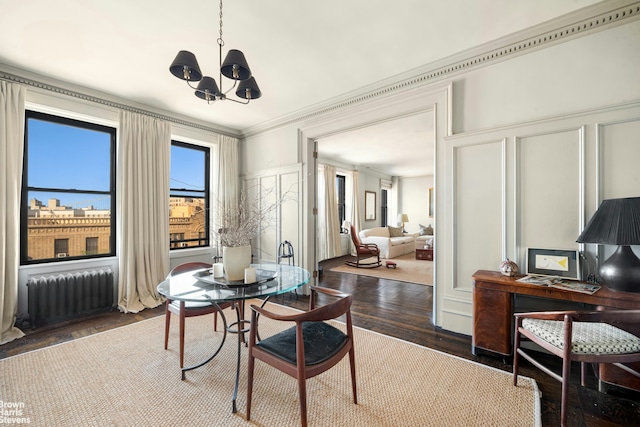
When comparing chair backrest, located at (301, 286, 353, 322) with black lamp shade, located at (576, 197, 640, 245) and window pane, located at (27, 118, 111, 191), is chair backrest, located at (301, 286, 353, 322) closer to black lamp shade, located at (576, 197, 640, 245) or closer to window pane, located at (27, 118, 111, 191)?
black lamp shade, located at (576, 197, 640, 245)

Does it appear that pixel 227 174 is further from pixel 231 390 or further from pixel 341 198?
pixel 341 198

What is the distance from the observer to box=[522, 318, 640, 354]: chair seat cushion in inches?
62.7

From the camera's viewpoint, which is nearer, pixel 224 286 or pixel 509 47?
pixel 224 286

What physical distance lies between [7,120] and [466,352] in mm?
4988

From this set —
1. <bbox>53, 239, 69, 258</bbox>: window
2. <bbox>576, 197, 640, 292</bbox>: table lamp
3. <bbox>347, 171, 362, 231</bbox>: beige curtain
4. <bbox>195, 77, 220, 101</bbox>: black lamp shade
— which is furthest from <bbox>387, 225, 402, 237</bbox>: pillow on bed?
<bbox>53, 239, 69, 258</bbox>: window

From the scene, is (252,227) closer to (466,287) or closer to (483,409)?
(483,409)

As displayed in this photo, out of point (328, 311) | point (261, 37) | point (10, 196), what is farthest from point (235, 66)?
point (10, 196)

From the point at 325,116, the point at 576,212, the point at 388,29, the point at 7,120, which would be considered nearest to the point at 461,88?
the point at 388,29

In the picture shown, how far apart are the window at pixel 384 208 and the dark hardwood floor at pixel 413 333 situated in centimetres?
513

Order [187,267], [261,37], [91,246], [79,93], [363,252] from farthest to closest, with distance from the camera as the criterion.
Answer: [363,252] < [91,246] < [79,93] < [187,267] < [261,37]

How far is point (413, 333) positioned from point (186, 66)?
3059mm

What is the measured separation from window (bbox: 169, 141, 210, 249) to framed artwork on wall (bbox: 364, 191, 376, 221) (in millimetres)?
5334

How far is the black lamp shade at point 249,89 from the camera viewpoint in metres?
2.13

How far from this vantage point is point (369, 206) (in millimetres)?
9078
